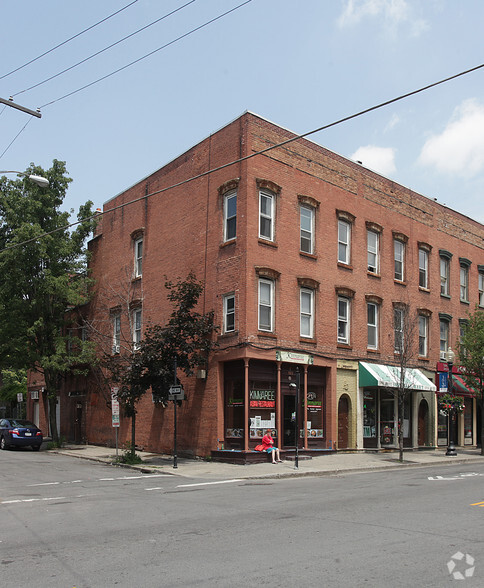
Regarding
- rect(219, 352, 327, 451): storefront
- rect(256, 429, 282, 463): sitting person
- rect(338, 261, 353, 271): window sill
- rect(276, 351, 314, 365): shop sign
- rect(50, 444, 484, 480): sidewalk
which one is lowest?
rect(50, 444, 484, 480): sidewalk

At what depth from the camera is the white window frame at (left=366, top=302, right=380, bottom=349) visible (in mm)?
28375

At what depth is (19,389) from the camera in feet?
154

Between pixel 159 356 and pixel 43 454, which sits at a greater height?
pixel 159 356

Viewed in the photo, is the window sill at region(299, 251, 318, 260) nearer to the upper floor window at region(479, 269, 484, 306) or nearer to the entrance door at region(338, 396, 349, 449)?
the entrance door at region(338, 396, 349, 449)

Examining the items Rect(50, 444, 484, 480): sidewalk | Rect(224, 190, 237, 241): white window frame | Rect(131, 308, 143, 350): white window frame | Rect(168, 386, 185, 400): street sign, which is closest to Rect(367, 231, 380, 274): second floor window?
Rect(224, 190, 237, 241): white window frame

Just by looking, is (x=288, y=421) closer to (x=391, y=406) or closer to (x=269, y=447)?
(x=269, y=447)

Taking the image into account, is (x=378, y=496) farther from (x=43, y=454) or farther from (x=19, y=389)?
(x=19, y=389)

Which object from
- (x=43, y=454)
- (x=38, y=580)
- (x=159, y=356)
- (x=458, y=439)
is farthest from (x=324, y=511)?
(x=458, y=439)

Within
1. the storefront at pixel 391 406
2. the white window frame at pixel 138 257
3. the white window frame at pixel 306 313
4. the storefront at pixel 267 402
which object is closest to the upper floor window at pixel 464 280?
the storefront at pixel 391 406

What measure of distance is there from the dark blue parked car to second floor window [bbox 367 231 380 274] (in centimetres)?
1751

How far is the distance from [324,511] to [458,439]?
25040 mm

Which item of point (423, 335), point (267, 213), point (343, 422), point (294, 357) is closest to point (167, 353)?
point (294, 357)

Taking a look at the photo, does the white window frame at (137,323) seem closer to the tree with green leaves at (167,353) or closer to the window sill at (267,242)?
the tree with green leaves at (167,353)

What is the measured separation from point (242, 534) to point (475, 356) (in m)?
22.6
